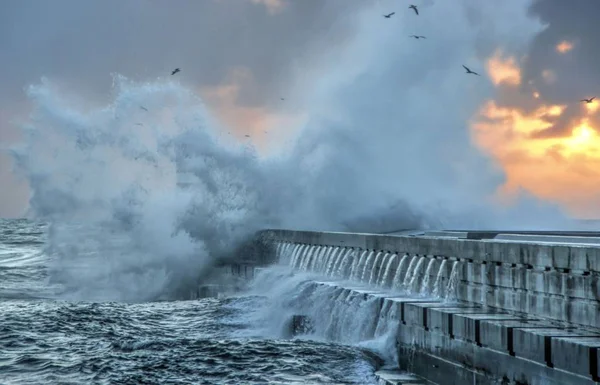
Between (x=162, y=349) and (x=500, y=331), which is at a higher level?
(x=500, y=331)

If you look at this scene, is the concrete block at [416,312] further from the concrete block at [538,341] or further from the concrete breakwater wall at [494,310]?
the concrete block at [538,341]

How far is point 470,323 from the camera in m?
11.0

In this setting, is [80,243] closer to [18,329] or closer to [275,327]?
[18,329]

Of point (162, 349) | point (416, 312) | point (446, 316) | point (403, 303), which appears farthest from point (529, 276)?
point (162, 349)

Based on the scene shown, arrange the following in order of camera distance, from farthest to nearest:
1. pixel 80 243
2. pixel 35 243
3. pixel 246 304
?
pixel 35 243 < pixel 80 243 < pixel 246 304

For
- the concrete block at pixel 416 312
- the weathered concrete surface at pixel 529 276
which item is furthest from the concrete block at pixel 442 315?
the weathered concrete surface at pixel 529 276

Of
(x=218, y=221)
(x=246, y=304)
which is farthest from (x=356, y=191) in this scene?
(x=246, y=304)

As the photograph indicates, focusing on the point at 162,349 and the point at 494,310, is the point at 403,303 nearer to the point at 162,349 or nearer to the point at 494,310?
the point at 494,310

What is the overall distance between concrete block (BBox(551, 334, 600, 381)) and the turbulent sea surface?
418 centimetres

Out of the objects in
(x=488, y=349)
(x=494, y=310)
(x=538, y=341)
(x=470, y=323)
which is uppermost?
(x=494, y=310)

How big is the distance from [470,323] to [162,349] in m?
7.11

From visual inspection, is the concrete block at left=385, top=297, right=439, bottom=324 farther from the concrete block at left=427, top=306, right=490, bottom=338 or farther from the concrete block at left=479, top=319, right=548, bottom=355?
the concrete block at left=479, top=319, right=548, bottom=355

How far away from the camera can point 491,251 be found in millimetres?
12727

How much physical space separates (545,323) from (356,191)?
2888cm
